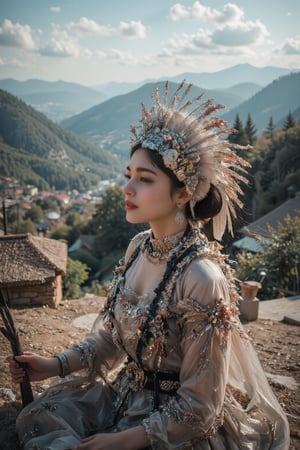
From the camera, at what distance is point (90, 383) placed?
238cm

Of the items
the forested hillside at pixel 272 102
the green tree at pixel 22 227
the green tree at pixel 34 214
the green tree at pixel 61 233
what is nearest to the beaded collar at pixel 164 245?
the green tree at pixel 22 227

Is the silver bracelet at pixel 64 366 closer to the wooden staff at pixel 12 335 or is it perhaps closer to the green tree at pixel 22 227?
the wooden staff at pixel 12 335

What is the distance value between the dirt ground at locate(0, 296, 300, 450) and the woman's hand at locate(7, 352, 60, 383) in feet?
1.31

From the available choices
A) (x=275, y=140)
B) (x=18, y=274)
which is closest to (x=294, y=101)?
(x=275, y=140)

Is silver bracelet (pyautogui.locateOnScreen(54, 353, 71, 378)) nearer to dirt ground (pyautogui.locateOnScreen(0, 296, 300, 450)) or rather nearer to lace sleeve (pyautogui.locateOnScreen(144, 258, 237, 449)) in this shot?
dirt ground (pyautogui.locateOnScreen(0, 296, 300, 450))

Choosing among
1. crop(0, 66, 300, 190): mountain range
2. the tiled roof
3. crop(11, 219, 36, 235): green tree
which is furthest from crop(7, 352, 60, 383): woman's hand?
crop(0, 66, 300, 190): mountain range

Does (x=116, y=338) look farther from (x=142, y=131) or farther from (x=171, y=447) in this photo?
(x=142, y=131)

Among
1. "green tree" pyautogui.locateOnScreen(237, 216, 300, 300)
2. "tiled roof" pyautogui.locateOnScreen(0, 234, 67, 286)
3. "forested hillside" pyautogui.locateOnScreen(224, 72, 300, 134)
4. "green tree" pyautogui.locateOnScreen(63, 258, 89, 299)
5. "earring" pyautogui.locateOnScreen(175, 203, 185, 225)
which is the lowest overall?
"green tree" pyautogui.locateOnScreen(63, 258, 89, 299)

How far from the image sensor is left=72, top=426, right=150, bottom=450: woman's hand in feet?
5.78

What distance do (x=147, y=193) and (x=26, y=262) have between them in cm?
536

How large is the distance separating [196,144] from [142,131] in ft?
1.13

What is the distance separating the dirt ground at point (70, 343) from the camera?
8.86ft

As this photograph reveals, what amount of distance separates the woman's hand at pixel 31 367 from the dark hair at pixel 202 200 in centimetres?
122

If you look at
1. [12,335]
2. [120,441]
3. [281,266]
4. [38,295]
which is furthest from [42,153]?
[120,441]
